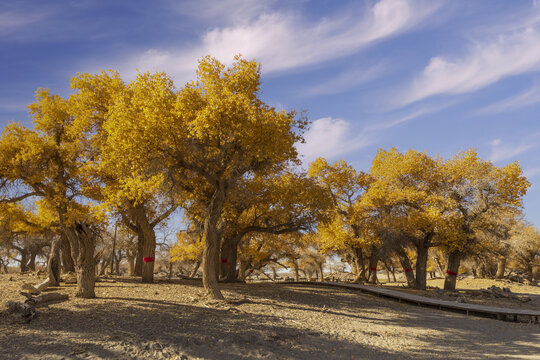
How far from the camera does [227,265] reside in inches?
899

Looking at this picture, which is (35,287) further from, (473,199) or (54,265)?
(473,199)

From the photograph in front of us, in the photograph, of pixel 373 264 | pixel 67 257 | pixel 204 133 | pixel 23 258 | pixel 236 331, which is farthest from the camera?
pixel 23 258

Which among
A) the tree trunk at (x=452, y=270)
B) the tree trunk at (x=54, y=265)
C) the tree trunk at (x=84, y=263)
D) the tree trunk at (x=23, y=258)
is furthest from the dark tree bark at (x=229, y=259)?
the tree trunk at (x=23, y=258)

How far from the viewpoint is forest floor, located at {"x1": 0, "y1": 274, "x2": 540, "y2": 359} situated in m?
8.34

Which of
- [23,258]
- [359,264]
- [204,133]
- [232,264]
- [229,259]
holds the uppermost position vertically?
[204,133]

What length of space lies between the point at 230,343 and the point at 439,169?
76.8 feet

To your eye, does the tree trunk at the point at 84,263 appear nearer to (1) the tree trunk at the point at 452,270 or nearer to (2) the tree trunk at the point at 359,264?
(2) the tree trunk at the point at 359,264

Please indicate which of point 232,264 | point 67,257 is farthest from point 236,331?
point 67,257

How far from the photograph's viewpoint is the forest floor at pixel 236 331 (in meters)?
8.34

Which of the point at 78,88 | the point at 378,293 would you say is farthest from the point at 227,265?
the point at 78,88

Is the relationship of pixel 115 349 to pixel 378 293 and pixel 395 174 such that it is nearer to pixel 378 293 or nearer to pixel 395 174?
pixel 378 293

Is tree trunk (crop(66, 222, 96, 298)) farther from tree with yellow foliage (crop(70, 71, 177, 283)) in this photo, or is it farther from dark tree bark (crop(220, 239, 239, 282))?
dark tree bark (crop(220, 239, 239, 282))

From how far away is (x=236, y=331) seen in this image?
9992 millimetres

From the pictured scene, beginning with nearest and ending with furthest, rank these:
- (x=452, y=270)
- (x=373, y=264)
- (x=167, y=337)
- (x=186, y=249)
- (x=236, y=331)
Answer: (x=167, y=337) < (x=236, y=331) < (x=452, y=270) < (x=373, y=264) < (x=186, y=249)
